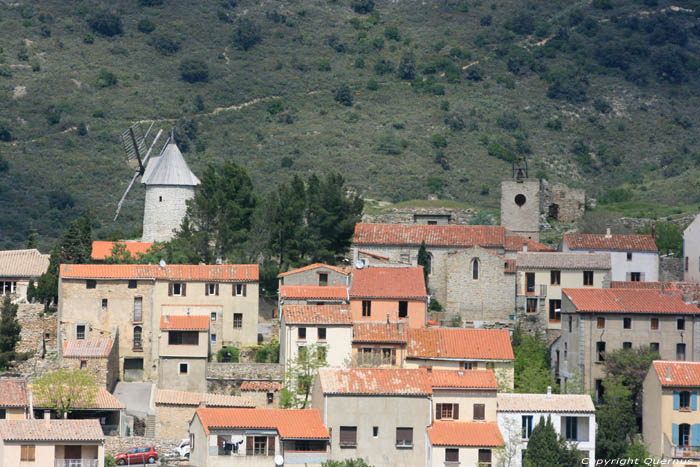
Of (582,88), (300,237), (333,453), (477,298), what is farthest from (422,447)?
(582,88)

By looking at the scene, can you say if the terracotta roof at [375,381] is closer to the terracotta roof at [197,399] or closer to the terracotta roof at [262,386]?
the terracotta roof at [262,386]

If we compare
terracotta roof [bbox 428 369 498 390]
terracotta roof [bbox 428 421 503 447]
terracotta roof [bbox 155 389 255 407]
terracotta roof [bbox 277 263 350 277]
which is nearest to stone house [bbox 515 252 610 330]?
terracotta roof [bbox 277 263 350 277]

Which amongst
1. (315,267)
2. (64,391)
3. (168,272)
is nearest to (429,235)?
(315,267)

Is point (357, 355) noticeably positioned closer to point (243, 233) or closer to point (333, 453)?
point (333, 453)

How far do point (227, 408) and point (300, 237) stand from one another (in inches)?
718

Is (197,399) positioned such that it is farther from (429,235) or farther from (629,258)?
(629,258)

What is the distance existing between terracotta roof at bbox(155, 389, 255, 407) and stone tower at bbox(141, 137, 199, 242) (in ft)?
69.2

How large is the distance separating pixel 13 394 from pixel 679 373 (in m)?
31.8

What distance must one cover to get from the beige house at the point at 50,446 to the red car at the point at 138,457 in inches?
72.8

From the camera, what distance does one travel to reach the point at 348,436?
6431 cm

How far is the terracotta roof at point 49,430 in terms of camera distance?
6219 centimetres

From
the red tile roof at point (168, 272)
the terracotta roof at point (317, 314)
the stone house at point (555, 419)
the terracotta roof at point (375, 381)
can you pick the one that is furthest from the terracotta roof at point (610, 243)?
the terracotta roof at point (375, 381)

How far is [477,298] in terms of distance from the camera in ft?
260

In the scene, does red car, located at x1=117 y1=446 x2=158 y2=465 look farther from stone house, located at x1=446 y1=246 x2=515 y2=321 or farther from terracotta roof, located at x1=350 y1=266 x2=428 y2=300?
stone house, located at x1=446 y1=246 x2=515 y2=321
